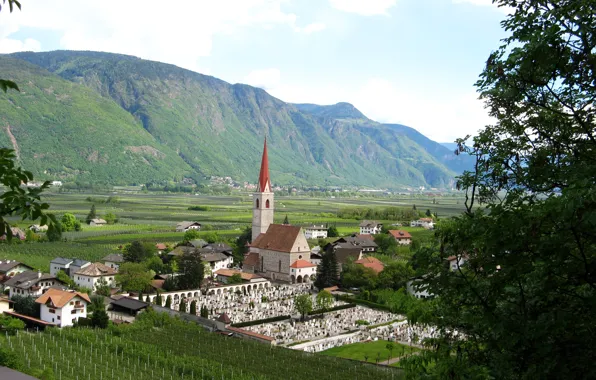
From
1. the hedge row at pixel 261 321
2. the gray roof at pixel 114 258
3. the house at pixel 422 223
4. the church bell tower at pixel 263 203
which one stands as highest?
the church bell tower at pixel 263 203

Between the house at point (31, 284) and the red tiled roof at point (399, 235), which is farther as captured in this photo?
the red tiled roof at point (399, 235)

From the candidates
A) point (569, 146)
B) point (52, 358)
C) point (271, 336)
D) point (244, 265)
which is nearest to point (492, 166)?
point (569, 146)

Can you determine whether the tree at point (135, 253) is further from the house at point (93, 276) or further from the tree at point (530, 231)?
the tree at point (530, 231)

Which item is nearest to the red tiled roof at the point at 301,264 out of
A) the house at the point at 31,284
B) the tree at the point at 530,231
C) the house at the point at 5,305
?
the house at the point at 31,284

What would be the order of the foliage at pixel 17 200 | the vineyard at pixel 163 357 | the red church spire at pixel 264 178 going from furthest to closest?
the red church spire at pixel 264 178
the vineyard at pixel 163 357
the foliage at pixel 17 200

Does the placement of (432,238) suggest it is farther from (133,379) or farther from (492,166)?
(133,379)

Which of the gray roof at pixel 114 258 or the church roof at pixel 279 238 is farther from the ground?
the church roof at pixel 279 238

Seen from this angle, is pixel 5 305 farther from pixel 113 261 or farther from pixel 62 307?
pixel 113 261
